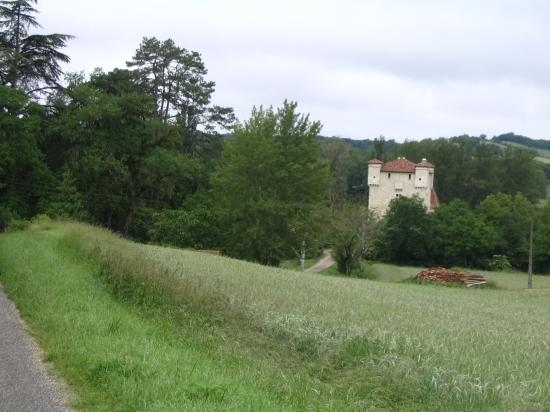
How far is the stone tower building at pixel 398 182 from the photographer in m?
89.9

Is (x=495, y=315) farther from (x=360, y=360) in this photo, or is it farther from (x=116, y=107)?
(x=116, y=107)

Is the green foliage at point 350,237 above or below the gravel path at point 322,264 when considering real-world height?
above

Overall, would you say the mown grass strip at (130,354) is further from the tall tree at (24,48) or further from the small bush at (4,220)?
the tall tree at (24,48)

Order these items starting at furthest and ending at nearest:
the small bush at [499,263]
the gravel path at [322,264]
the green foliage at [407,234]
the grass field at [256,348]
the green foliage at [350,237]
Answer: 1. the green foliage at [407,234]
2. the small bush at [499,263]
3. the gravel path at [322,264]
4. the green foliage at [350,237]
5. the grass field at [256,348]

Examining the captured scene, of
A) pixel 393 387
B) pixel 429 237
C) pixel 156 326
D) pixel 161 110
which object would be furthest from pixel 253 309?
pixel 429 237

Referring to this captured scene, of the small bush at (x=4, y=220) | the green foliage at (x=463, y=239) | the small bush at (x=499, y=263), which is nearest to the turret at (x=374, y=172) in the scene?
the green foliage at (x=463, y=239)

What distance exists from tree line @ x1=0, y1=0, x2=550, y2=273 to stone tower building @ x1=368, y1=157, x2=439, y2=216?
112 feet

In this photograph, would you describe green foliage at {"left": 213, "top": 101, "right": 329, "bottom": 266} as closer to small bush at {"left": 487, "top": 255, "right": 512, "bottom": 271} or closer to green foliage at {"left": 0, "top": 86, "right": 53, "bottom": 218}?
green foliage at {"left": 0, "top": 86, "right": 53, "bottom": 218}

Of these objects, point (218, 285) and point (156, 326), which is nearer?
point (156, 326)

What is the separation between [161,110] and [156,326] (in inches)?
1795

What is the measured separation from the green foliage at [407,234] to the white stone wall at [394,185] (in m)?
14.8

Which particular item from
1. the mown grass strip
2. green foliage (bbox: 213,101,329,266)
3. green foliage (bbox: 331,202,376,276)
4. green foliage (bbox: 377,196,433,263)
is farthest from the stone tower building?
the mown grass strip

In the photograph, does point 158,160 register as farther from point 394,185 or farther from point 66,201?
point 394,185

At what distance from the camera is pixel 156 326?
412 inches
